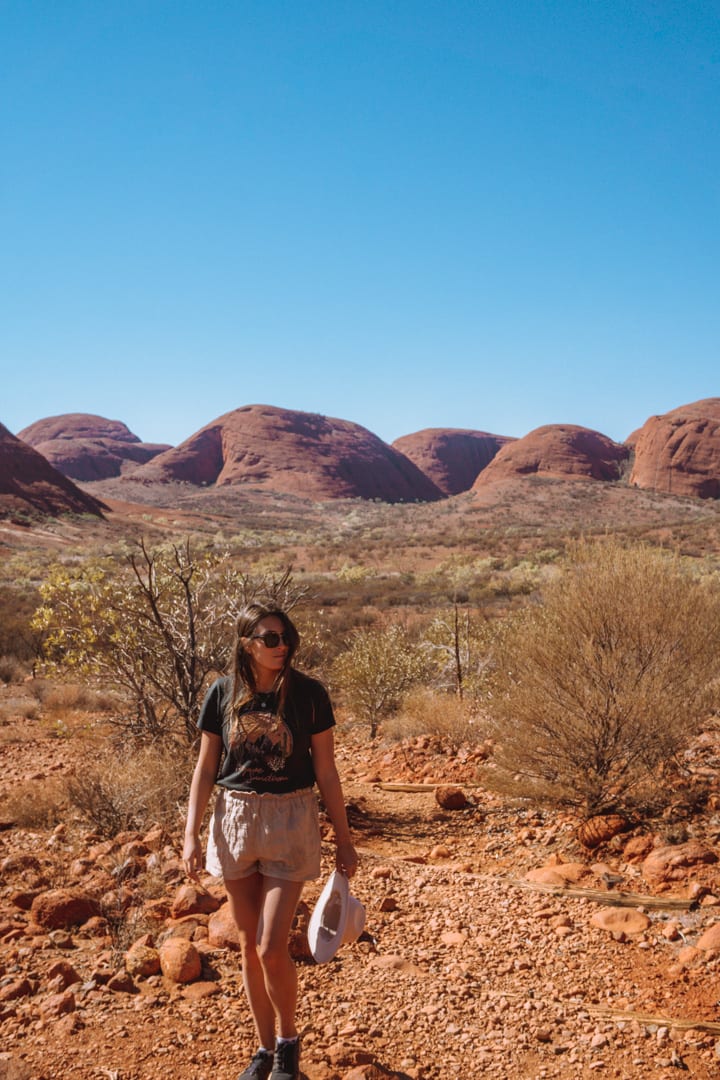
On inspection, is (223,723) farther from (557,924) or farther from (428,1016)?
(557,924)

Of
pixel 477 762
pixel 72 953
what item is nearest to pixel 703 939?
pixel 72 953

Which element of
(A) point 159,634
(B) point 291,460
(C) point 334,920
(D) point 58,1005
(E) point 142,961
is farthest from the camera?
(B) point 291,460

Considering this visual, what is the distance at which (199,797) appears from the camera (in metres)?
2.51

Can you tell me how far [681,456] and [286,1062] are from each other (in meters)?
75.9

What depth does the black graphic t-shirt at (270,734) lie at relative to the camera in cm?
241

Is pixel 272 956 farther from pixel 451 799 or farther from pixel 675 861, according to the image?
pixel 451 799

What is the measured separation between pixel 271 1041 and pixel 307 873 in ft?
1.93

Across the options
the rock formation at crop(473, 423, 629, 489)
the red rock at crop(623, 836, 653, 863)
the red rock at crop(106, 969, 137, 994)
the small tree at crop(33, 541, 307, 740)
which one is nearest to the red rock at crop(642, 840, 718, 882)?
the red rock at crop(623, 836, 653, 863)

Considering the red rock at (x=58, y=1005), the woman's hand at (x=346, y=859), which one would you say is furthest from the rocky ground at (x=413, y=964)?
the woman's hand at (x=346, y=859)

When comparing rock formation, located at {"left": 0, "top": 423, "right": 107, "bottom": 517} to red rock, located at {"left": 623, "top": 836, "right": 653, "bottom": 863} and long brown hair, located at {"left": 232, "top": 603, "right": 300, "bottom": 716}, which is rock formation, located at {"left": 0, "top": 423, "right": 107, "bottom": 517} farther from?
long brown hair, located at {"left": 232, "top": 603, "right": 300, "bottom": 716}

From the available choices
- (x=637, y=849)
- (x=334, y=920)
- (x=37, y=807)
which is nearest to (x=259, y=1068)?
(x=334, y=920)

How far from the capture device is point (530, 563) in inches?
1018

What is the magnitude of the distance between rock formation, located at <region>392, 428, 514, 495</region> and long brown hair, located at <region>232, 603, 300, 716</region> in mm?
111515

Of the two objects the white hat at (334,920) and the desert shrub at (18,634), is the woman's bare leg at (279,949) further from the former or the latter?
the desert shrub at (18,634)
